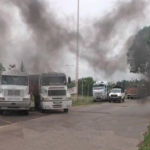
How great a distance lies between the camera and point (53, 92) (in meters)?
18.5

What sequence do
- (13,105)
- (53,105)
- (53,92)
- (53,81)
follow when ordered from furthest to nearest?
1. (53,81)
2. (53,92)
3. (53,105)
4. (13,105)

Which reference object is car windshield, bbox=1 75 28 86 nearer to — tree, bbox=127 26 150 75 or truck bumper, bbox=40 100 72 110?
truck bumper, bbox=40 100 72 110

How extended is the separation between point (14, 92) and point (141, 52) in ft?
29.0

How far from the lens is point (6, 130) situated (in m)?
10.8

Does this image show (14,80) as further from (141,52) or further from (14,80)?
(141,52)

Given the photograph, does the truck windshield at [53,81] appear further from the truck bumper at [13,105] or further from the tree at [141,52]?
the tree at [141,52]

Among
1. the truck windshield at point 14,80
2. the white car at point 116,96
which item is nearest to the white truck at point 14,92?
the truck windshield at point 14,80

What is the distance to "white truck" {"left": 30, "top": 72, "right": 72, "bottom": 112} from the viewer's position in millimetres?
18323

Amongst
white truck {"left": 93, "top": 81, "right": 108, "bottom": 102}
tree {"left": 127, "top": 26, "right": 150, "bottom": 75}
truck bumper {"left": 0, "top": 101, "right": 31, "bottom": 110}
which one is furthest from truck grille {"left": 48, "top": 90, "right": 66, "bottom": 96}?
white truck {"left": 93, "top": 81, "right": 108, "bottom": 102}

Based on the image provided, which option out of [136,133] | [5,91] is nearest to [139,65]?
[136,133]

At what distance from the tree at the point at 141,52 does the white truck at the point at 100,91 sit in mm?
18273

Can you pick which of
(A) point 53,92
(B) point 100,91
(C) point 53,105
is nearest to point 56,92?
(A) point 53,92

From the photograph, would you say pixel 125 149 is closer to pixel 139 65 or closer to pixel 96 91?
pixel 139 65

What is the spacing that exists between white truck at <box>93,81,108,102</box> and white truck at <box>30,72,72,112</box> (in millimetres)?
17753
